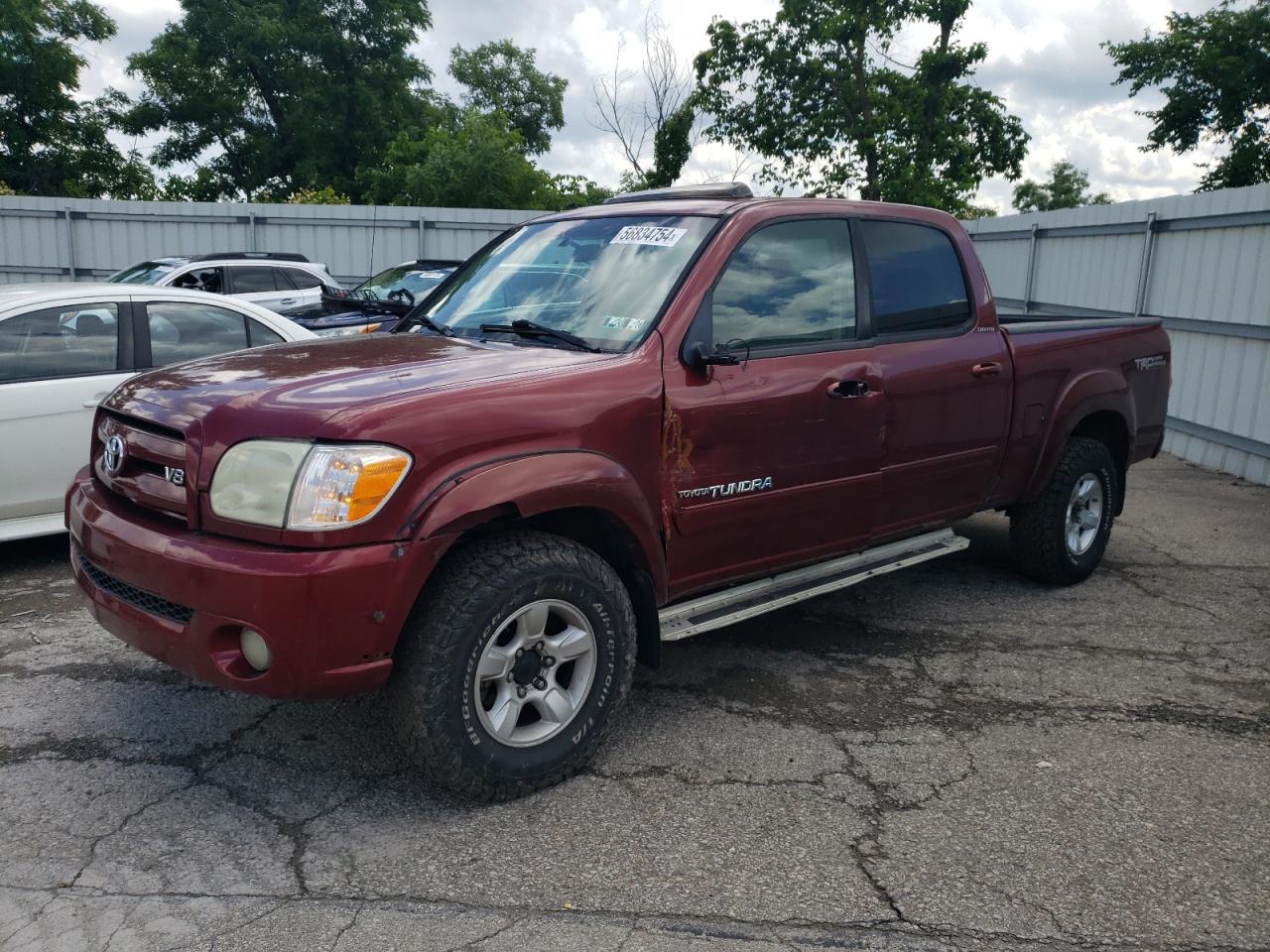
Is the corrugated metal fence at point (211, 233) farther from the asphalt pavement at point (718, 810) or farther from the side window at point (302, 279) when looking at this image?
the asphalt pavement at point (718, 810)

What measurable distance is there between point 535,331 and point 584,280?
1.10ft

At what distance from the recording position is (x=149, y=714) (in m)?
4.02

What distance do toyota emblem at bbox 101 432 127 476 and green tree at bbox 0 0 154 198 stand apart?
3351 centimetres

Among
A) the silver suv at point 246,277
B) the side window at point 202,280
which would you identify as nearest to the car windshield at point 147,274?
the silver suv at point 246,277

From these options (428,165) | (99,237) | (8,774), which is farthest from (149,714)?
(428,165)

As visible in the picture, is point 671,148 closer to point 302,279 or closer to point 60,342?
point 302,279

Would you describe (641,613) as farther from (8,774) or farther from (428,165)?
(428,165)

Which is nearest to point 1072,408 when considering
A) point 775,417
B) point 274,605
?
point 775,417

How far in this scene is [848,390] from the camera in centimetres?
425

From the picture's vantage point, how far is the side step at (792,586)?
3896mm

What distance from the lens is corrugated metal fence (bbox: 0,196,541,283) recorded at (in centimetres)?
1772

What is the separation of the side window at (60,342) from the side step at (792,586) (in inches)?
147

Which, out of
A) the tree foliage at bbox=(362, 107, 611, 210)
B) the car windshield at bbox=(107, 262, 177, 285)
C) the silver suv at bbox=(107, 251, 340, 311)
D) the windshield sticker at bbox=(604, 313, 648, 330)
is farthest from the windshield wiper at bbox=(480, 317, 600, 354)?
the tree foliage at bbox=(362, 107, 611, 210)

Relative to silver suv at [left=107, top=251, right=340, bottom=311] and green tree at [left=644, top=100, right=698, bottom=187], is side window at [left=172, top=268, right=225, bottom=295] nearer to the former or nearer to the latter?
silver suv at [left=107, top=251, right=340, bottom=311]
